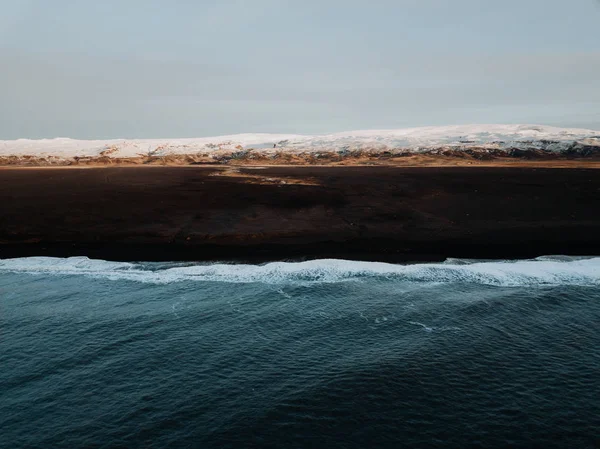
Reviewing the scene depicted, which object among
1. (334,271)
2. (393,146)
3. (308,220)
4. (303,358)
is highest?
(393,146)

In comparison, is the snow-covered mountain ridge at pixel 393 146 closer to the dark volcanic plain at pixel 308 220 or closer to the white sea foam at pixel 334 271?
the dark volcanic plain at pixel 308 220

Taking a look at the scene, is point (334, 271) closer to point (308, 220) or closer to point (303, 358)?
point (303, 358)

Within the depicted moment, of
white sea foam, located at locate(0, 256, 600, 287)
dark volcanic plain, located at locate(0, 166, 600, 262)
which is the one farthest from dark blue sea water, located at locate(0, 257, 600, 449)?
dark volcanic plain, located at locate(0, 166, 600, 262)

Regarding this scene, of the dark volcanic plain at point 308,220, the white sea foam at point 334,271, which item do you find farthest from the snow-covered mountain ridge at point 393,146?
the white sea foam at point 334,271

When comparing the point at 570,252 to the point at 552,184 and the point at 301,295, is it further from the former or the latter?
the point at 552,184

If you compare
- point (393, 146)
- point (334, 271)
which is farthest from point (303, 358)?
point (393, 146)

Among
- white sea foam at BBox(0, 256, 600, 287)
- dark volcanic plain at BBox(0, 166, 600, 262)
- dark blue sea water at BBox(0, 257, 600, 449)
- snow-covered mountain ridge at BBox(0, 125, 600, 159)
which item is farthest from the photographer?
snow-covered mountain ridge at BBox(0, 125, 600, 159)

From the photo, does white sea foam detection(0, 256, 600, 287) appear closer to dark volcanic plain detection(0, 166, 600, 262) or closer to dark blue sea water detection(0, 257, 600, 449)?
dark blue sea water detection(0, 257, 600, 449)
